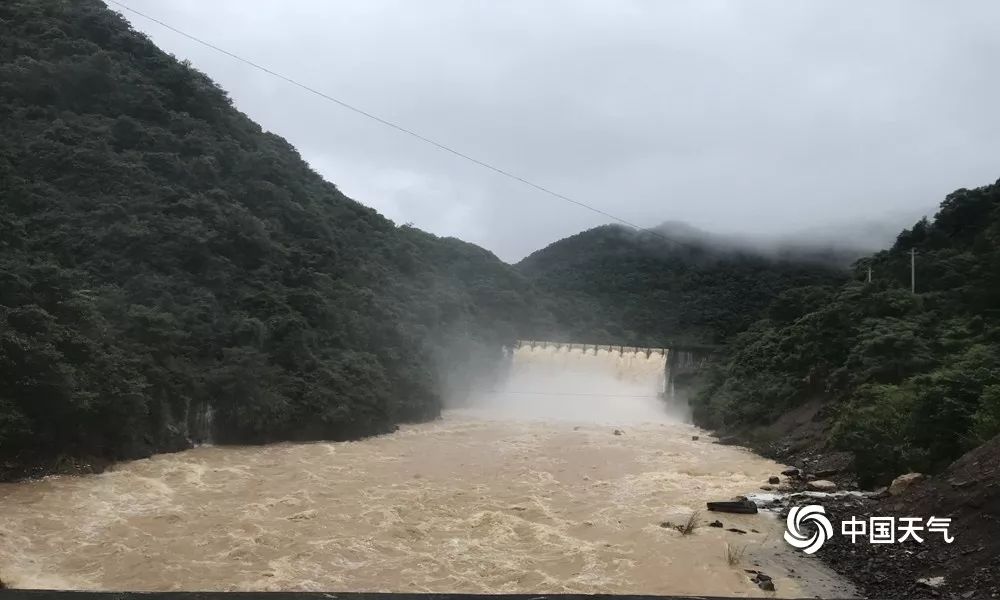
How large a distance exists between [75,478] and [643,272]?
71.9m

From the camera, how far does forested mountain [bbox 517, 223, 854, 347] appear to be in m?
62.6

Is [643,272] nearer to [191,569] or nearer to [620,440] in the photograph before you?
[620,440]

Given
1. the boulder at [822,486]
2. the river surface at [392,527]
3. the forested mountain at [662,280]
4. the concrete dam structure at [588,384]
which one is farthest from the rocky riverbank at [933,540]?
the forested mountain at [662,280]

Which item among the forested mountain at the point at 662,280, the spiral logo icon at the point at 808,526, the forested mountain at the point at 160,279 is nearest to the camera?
the spiral logo icon at the point at 808,526

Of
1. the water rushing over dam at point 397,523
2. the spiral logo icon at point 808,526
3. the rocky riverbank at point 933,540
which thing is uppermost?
the rocky riverbank at point 933,540

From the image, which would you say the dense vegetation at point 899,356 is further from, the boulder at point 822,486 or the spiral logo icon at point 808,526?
the spiral logo icon at point 808,526

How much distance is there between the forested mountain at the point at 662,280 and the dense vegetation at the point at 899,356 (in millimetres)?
20476

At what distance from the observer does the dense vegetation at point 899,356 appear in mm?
11695

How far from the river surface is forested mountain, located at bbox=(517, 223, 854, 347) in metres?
38.2

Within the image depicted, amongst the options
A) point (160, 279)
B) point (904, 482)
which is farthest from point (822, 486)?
point (160, 279)

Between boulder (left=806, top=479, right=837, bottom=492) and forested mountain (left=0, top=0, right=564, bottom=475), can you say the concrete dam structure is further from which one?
boulder (left=806, top=479, right=837, bottom=492)

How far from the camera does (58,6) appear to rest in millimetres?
28656

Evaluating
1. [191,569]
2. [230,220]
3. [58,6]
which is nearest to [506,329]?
[230,220]

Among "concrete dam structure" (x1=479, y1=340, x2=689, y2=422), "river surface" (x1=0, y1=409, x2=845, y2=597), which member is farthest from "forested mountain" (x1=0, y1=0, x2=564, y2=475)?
"concrete dam structure" (x1=479, y1=340, x2=689, y2=422)
